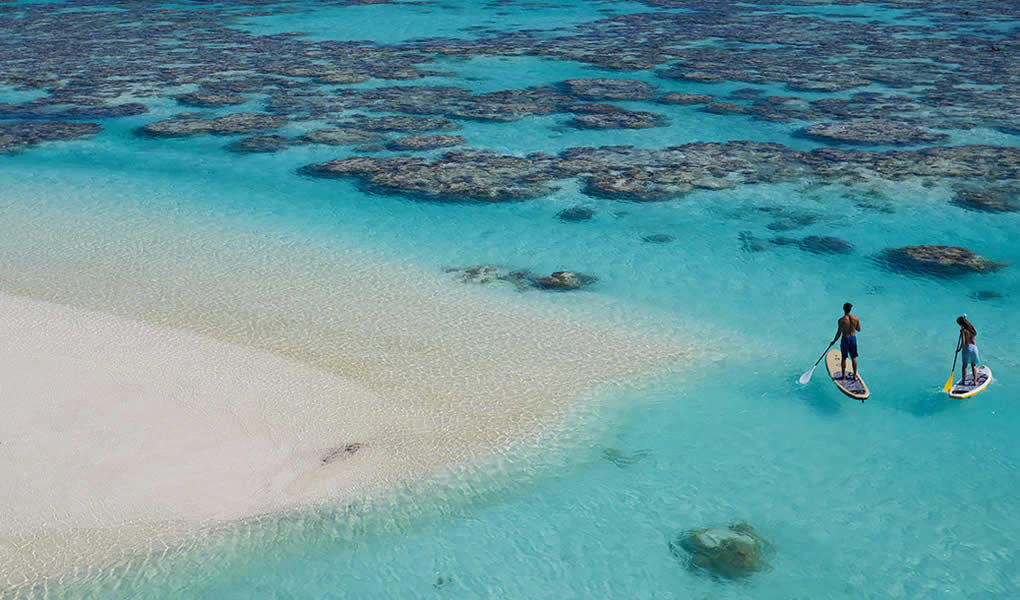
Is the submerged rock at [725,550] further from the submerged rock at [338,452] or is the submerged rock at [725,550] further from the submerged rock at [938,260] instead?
the submerged rock at [938,260]

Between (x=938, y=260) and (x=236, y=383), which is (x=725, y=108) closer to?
(x=938, y=260)

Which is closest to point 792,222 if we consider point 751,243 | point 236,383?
point 751,243

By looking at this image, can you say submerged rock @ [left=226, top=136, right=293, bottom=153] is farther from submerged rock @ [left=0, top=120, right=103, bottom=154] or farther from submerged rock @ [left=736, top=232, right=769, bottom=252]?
submerged rock @ [left=736, top=232, right=769, bottom=252]

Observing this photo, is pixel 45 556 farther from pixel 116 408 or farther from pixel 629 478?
pixel 629 478

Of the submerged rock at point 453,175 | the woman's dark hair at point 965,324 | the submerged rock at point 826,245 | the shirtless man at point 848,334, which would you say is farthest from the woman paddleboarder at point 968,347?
the submerged rock at point 453,175

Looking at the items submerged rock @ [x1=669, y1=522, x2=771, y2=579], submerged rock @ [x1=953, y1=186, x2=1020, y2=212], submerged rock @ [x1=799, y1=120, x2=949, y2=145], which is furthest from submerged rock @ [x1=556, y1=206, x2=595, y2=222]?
submerged rock @ [x1=669, y1=522, x2=771, y2=579]
